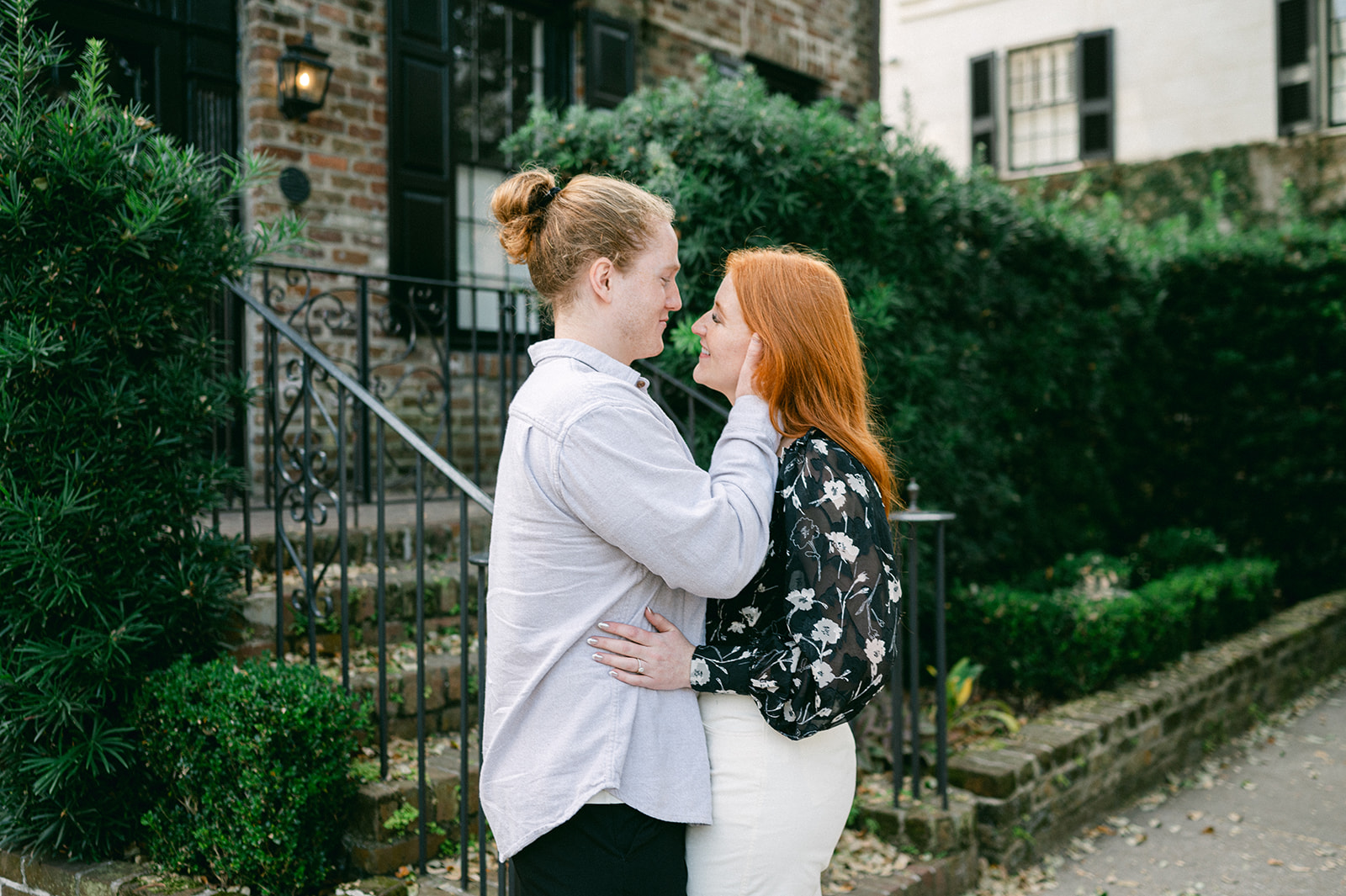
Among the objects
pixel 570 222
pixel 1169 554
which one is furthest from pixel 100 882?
pixel 1169 554

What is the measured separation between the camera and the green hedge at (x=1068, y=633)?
4.91 meters

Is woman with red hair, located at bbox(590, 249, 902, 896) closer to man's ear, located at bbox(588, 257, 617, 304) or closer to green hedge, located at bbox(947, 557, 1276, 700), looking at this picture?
man's ear, located at bbox(588, 257, 617, 304)

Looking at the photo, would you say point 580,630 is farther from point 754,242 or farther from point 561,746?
point 754,242

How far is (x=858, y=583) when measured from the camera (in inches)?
62.8

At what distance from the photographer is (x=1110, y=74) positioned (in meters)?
12.4

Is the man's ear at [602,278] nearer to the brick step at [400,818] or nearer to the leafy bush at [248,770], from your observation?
the leafy bush at [248,770]

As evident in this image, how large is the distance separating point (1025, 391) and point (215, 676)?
466 cm

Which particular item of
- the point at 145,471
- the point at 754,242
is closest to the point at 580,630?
the point at 145,471

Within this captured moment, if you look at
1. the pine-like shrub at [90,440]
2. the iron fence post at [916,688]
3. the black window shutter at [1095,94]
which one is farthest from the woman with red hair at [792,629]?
the black window shutter at [1095,94]

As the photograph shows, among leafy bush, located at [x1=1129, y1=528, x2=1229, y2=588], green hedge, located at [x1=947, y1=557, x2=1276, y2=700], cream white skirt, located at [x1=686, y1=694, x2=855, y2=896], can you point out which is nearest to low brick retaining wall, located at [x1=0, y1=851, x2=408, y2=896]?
cream white skirt, located at [x1=686, y1=694, x2=855, y2=896]

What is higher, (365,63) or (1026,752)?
(365,63)

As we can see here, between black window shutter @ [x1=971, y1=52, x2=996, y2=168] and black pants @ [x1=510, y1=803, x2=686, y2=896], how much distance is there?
43.7 feet

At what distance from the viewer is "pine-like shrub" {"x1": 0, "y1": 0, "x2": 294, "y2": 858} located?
264 centimetres

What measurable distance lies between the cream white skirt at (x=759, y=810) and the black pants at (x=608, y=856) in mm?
77
